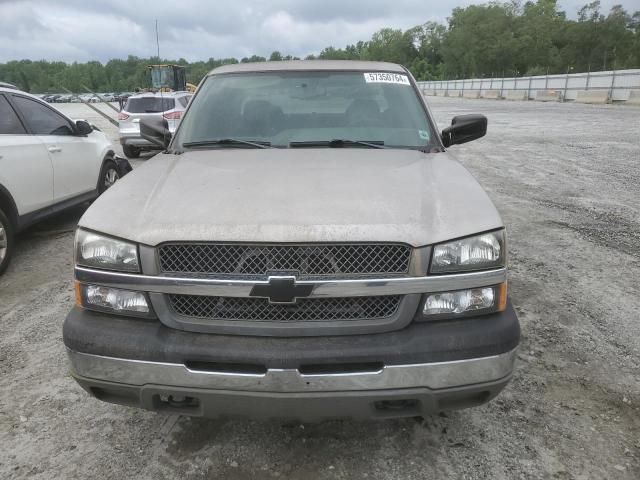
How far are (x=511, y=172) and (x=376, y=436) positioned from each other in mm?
8393

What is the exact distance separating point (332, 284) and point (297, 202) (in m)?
0.44

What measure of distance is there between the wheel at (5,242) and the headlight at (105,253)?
3.33 meters

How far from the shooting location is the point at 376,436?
2.70 m

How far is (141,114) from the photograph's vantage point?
1340 cm

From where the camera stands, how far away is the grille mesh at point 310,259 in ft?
7.09

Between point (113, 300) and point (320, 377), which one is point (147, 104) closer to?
point (113, 300)

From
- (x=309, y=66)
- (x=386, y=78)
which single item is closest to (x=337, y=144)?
(x=386, y=78)

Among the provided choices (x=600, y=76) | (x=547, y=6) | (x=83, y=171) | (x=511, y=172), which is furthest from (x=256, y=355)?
(x=547, y=6)

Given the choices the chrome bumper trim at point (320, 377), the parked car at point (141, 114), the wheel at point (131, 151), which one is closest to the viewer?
the chrome bumper trim at point (320, 377)

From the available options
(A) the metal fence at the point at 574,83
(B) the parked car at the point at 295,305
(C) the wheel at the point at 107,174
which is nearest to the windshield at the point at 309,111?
(B) the parked car at the point at 295,305

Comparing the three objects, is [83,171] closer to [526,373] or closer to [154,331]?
[154,331]

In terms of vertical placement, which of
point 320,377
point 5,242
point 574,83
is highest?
point 574,83

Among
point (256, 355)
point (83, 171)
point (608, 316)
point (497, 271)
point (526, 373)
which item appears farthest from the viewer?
point (83, 171)

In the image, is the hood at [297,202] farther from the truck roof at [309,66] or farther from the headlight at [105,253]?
the truck roof at [309,66]
